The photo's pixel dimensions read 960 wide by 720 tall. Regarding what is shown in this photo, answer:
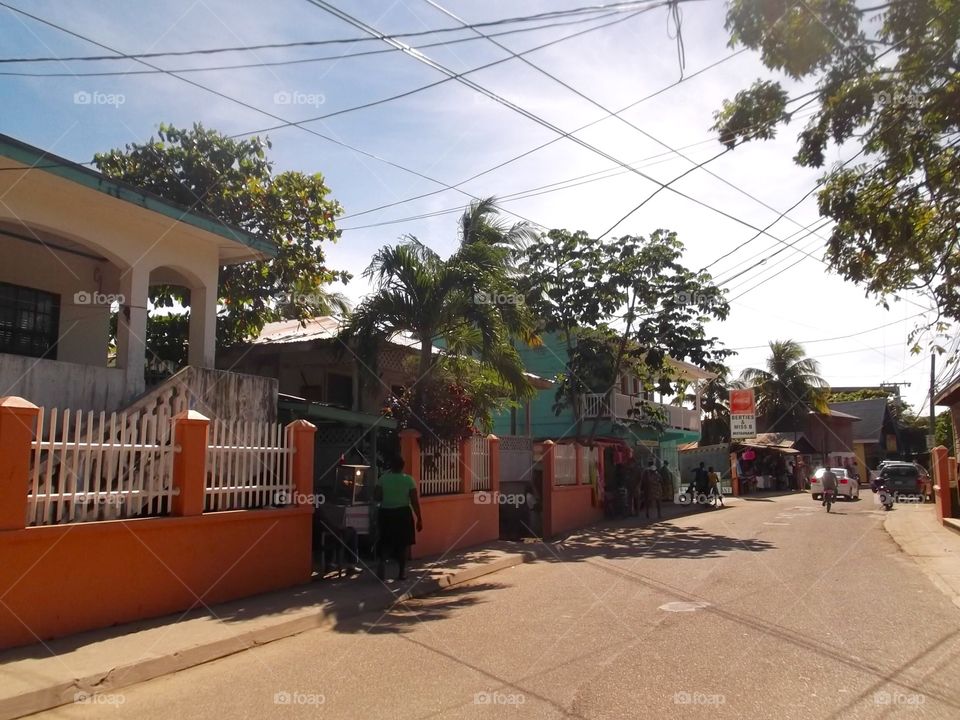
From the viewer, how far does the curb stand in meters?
5.62

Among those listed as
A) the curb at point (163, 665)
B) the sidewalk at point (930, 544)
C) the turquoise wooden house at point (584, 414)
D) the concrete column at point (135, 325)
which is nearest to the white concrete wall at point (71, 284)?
the concrete column at point (135, 325)

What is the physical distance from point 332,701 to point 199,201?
13.4 metres

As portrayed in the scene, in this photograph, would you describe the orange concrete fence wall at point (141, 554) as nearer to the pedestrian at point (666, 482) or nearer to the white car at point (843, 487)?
the pedestrian at point (666, 482)

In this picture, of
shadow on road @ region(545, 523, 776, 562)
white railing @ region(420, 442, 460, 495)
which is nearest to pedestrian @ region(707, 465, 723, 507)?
shadow on road @ region(545, 523, 776, 562)

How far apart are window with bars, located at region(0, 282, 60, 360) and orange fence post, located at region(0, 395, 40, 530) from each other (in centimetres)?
591

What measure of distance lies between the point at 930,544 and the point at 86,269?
16.3 meters

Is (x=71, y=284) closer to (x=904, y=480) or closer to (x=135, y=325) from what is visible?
(x=135, y=325)

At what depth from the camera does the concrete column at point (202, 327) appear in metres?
12.3

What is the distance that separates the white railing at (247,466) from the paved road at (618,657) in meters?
2.15

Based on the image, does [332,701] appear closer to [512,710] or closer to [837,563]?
[512,710]

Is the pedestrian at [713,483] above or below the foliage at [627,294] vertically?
below

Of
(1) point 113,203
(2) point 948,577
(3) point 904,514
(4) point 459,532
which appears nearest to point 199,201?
(1) point 113,203

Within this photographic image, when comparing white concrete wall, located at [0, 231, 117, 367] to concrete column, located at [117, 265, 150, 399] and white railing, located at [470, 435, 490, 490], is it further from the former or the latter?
white railing, located at [470, 435, 490, 490]

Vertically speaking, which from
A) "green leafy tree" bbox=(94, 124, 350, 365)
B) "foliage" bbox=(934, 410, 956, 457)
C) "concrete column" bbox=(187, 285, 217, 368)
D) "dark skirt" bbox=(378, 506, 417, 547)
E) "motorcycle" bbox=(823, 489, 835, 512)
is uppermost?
"green leafy tree" bbox=(94, 124, 350, 365)
